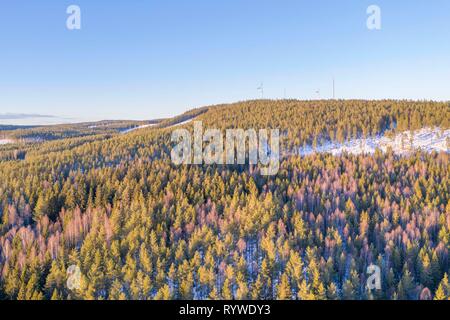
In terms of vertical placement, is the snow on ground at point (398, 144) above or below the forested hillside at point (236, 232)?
above

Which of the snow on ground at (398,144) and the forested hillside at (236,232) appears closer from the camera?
the forested hillside at (236,232)

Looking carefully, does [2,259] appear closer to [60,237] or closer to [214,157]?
[60,237]

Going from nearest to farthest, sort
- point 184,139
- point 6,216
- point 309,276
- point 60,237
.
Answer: point 309,276, point 60,237, point 6,216, point 184,139

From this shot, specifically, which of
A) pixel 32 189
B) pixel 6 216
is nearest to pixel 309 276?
pixel 6 216

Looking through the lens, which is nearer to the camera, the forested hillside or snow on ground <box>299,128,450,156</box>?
the forested hillside
